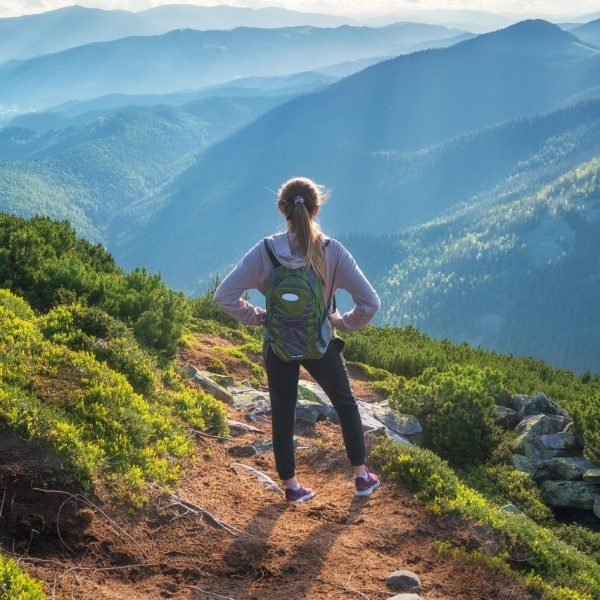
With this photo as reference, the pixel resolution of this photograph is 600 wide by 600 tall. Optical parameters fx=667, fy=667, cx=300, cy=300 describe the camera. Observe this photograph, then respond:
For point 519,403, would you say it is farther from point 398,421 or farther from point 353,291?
point 353,291

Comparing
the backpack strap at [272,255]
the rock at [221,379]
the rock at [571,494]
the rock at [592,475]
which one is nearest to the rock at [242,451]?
the rock at [221,379]

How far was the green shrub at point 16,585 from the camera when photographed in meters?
4.20

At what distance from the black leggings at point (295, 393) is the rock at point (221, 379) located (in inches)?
191

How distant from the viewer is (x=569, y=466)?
10164 millimetres

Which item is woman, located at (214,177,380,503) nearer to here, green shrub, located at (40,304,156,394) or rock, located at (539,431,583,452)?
green shrub, located at (40,304,156,394)

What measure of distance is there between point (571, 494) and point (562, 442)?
3.62 ft

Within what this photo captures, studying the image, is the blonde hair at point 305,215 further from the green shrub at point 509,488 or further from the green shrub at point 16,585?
the green shrub at point 509,488

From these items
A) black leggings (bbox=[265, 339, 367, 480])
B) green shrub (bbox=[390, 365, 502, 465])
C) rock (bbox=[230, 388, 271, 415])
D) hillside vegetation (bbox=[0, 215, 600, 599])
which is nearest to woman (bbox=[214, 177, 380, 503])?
black leggings (bbox=[265, 339, 367, 480])

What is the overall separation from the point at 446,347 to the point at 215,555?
1459cm

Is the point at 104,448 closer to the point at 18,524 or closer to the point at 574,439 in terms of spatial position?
the point at 18,524

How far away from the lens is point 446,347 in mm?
19266

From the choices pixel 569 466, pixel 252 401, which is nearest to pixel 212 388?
pixel 252 401

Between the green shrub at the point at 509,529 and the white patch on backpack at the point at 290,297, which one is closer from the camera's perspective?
the white patch on backpack at the point at 290,297

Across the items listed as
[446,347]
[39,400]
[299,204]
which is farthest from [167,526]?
[446,347]
